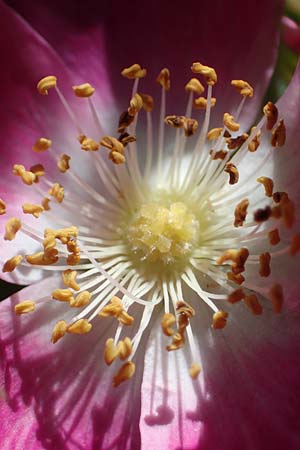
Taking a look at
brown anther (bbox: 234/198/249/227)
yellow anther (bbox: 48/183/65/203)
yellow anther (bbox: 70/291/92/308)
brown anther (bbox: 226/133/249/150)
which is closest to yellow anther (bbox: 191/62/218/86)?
brown anther (bbox: 226/133/249/150)

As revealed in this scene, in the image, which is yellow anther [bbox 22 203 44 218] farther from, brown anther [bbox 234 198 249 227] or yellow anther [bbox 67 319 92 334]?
brown anther [bbox 234 198 249 227]

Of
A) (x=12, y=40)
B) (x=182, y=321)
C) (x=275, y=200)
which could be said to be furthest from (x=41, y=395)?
(x=12, y=40)

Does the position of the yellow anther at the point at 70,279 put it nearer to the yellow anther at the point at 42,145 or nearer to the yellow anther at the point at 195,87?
the yellow anther at the point at 42,145

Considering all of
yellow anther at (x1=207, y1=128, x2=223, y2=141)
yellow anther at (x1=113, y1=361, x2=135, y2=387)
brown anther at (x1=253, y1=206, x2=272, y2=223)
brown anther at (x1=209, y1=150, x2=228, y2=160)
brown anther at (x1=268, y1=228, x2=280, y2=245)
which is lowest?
yellow anther at (x1=113, y1=361, x2=135, y2=387)

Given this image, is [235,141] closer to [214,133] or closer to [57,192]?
[214,133]

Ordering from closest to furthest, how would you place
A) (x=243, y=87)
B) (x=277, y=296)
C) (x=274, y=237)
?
(x=277, y=296), (x=274, y=237), (x=243, y=87)

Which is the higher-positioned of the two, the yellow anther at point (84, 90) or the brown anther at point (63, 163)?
the yellow anther at point (84, 90)

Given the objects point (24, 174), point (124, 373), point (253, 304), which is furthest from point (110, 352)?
point (24, 174)

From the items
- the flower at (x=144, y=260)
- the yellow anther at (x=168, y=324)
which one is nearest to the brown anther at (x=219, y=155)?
the flower at (x=144, y=260)
